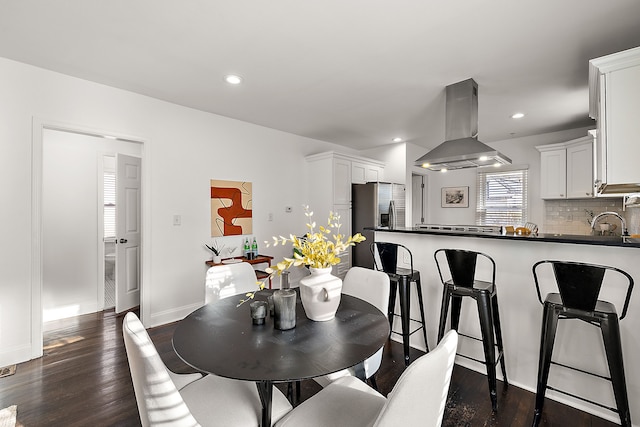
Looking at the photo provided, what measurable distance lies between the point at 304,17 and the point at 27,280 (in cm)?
311

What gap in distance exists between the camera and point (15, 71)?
8.21ft

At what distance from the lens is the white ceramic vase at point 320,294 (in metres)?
1.47

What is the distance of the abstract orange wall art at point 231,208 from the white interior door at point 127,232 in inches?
40.5

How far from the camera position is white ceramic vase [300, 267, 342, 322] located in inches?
57.9

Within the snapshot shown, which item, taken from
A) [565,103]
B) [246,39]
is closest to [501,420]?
[246,39]

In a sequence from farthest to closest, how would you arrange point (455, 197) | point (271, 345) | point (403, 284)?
1. point (455, 197)
2. point (403, 284)
3. point (271, 345)

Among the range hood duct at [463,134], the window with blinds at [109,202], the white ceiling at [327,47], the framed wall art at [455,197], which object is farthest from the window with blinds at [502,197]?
the window with blinds at [109,202]

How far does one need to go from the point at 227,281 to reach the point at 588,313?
A: 7.47ft

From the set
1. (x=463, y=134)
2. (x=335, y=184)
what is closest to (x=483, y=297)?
(x=463, y=134)

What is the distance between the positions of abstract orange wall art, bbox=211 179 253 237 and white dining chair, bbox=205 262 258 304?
5.37 feet

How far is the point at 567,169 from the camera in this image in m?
4.36

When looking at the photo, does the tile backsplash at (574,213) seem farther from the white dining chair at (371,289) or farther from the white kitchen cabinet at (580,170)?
the white dining chair at (371,289)

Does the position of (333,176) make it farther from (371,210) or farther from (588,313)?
(588,313)

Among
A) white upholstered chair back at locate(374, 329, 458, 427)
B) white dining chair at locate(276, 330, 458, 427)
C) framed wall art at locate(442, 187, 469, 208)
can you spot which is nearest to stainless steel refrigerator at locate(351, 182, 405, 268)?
framed wall art at locate(442, 187, 469, 208)
